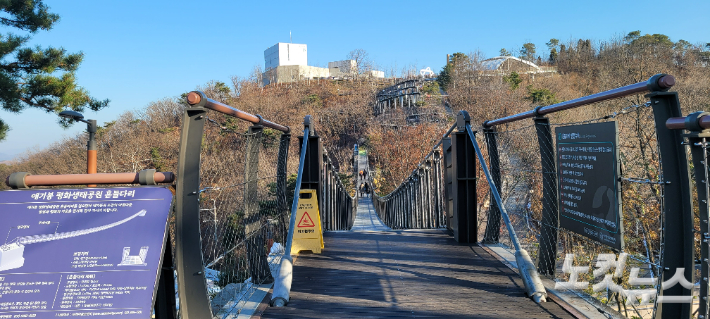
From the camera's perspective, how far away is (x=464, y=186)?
4.57 m

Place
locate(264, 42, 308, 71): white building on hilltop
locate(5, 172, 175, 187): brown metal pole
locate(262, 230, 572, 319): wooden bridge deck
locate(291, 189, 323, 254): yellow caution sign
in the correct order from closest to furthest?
locate(5, 172, 175, 187): brown metal pole
locate(262, 230, 572, 319): wooden bridge deck
locate(291, 189, 323, 254): yellow caution sign
locate(264, 42, 308, 71): white building on hilltop

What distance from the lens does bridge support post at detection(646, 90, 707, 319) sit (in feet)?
6.40

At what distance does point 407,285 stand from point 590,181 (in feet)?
4.31

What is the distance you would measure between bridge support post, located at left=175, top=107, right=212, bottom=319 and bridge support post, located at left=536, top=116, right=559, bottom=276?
2309 mm

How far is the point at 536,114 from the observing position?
3.18 m

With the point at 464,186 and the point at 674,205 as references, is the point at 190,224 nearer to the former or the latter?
the point at 674,205

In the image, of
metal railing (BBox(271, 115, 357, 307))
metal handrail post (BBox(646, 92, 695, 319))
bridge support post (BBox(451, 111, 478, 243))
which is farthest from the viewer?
bridge support post (BBox(451, 111, 478, 243))

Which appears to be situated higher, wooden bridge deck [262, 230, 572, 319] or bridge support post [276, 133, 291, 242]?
bridge support post [276, 133, 291, 242]

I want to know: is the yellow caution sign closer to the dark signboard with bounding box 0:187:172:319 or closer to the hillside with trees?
the dark signboard with bounding box 0:187:172:319

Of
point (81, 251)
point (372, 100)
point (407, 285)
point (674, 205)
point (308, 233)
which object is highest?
point (372, 100)

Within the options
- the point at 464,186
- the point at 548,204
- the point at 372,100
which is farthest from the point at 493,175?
the point at 372,100

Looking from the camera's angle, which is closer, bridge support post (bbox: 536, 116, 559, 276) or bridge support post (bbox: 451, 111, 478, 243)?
bridge support post (bbox: 536, 116, 559, 276)

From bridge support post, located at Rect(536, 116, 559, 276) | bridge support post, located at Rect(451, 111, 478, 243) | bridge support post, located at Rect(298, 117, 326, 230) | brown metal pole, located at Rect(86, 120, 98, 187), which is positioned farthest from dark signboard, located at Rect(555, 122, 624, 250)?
brown metal pole, located at Rect(86, 120, 98, 187)

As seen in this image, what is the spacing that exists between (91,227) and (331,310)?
1.36 m
